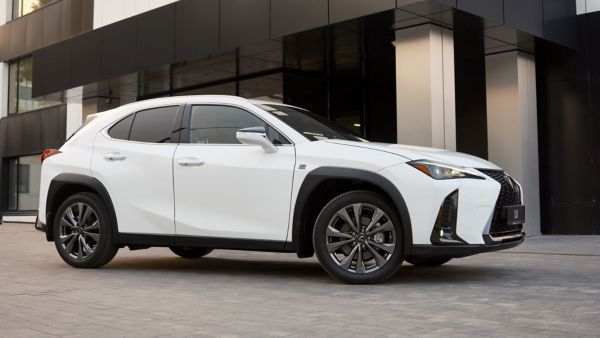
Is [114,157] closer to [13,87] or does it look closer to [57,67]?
[57,67]

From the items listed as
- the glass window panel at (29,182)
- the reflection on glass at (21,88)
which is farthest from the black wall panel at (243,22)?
the glass window panel at (29,182)

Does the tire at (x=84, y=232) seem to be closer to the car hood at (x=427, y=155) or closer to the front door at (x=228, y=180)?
the front door at (x=228, y=180)

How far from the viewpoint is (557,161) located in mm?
13734

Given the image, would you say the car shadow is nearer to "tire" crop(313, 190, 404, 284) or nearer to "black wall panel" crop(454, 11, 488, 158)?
"tire" crop(313, 190, 404, 284)

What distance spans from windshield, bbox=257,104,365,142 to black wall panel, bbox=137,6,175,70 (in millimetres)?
9020

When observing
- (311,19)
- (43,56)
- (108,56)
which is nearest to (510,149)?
(311,19)

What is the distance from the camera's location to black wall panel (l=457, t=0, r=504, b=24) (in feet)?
35.1

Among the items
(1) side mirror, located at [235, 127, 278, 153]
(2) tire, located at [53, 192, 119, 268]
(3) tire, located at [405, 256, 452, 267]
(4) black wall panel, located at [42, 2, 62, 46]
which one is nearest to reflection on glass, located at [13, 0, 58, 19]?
(4) black wall panel, located at [42, 2, 62, 46]

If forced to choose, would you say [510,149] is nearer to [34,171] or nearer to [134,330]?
[134,330]

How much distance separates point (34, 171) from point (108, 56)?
35.9 feet

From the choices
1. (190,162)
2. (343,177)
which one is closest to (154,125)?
(190,162)

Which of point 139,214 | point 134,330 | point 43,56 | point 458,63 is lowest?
point 134,330

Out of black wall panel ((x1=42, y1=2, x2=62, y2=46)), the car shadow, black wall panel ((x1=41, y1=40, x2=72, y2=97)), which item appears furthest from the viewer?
black wall panel ((x1=42, y1=2, x2=62, y2=46))

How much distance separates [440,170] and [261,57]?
383 inches
